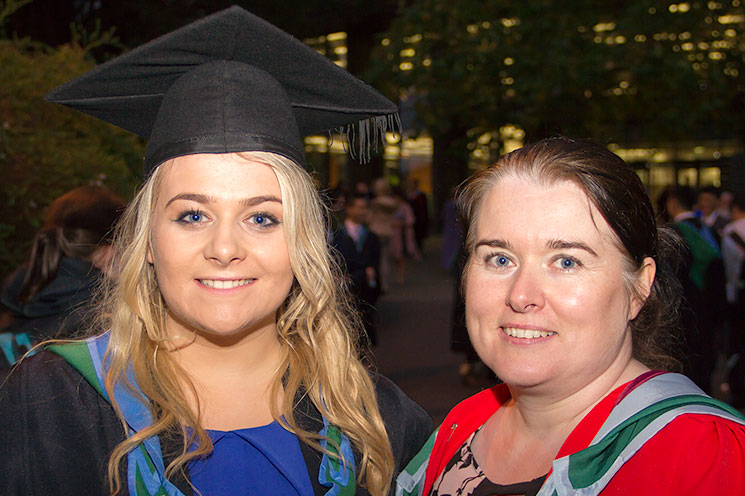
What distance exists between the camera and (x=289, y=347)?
2.44 metres

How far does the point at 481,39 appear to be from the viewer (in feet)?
39.8

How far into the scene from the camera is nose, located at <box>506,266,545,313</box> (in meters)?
1.92

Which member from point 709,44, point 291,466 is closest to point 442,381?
point 291,466

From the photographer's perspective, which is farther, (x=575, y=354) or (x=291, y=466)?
(x=291, y=466)

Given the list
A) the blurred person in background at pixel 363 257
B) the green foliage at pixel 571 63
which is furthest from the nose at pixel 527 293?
the green foliage at pixel 571 63

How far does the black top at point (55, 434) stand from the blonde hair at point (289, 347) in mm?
46

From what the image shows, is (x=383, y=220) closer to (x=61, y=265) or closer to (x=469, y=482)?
(x=61, y=265)

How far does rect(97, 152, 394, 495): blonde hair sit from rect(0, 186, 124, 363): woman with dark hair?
136 centimetres

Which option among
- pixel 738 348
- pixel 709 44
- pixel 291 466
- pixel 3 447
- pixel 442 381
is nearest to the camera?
pixel 3 447

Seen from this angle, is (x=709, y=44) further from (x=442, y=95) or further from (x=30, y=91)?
(x=30, y=91)

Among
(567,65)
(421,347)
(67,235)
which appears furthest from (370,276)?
(567,65)

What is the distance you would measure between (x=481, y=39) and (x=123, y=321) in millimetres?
10817

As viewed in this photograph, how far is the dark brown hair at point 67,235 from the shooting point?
3.81m

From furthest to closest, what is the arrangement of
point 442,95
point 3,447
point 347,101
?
1. point 442,95
2. point 347,101
3. point 3,447
